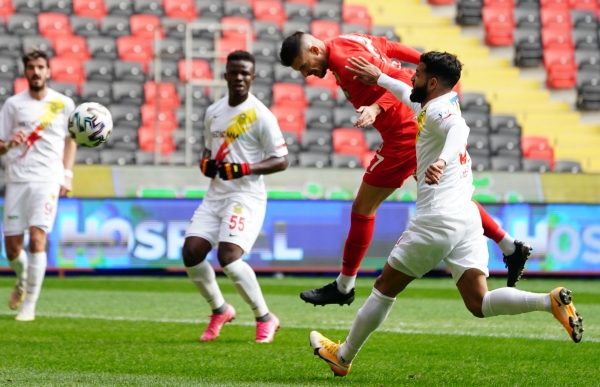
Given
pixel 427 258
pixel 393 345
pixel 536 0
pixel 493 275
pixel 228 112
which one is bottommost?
pixel 493 275

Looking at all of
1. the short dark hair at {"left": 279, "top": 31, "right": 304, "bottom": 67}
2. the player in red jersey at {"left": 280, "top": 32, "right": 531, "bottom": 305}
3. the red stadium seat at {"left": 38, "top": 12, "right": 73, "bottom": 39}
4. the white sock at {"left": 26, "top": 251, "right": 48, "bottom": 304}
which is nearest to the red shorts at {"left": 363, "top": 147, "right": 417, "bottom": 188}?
the player in red jersey at {"left": 280, "top": 32, "right": 531, "bottom": 305}

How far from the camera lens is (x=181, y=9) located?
19406mm

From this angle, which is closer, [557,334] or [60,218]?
[557,334]

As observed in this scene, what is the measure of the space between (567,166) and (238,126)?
11.2 metres

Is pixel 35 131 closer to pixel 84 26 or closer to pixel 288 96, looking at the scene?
pixel 288 96

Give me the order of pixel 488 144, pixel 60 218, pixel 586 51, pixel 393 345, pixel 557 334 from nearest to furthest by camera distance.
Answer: pixel 393 345 < pixel 557 334 < pixel 60 218 < pixel 488 144 < pixel 586 51

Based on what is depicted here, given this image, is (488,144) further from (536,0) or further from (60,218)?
(60,218)

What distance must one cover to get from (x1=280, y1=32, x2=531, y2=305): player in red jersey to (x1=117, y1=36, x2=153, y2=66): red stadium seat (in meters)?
12.5

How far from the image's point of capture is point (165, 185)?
43.5 feet

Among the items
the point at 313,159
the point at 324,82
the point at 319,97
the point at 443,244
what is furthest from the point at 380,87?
the point at 324,82

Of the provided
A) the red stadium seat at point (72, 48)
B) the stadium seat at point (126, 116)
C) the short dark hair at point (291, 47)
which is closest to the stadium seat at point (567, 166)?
the stadium seat at point (126, 116)

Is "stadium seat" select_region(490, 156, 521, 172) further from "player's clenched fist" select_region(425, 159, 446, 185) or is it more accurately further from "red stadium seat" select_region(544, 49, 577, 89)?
"player's clenched fist" select_region(425, 159, 446, 185)

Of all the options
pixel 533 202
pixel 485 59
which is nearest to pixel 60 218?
pixel 533 202

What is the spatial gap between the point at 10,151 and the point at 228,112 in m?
2.38
